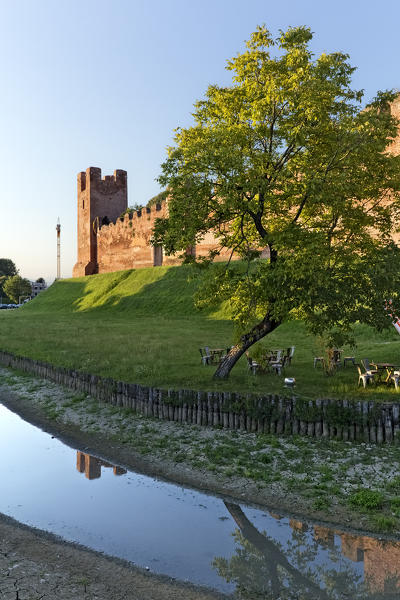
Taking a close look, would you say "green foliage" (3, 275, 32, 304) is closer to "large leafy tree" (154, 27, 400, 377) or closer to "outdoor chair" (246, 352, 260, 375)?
"outdoor chair" (246, 352, 260, 375)

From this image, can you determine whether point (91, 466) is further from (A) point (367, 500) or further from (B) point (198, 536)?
(A) point (367, 500)

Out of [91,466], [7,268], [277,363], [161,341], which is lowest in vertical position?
[91,466]

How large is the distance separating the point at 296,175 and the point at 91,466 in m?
9.25

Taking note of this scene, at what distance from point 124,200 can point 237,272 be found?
6234 cm

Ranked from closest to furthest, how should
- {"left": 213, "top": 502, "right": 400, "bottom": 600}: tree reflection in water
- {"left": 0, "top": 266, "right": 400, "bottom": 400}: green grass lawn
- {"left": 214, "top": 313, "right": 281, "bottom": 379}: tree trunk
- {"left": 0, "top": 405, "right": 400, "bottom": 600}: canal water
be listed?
{"left": 213, "top": 502, "right": 400, "bottom": 600}: tree reflection in water
{"left": 0, "top": 405, "right": 400, "bottom": 600}: canal water
{"left": 214, "top": 313, "right": 281, "bottom": 379}: tree trunk
{"left": 0, "top": 266, "right": 400, "bottom": 400}: green grass lawn

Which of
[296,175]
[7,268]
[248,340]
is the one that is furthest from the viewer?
[7,268]

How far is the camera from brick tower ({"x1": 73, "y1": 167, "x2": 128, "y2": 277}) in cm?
7138

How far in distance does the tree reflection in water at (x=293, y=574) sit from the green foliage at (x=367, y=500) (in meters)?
0.91

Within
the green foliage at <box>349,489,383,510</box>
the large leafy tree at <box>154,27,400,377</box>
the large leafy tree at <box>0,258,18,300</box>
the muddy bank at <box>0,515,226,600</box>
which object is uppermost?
the large leafy tree at <box>0,258,18,300</box>

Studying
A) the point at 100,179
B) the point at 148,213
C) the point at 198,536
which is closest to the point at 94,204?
the point at 100,179

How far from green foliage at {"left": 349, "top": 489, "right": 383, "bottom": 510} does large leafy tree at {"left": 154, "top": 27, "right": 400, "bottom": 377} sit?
5.02 m

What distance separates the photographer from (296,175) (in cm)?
1312

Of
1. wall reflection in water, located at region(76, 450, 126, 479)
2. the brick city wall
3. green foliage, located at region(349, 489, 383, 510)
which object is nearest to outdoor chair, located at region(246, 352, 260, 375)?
wall reflection in water, located at region(76, 450, 126, 479)

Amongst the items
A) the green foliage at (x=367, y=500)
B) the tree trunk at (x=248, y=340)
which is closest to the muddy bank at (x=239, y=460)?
the green foliage at (x=367, y=500)
